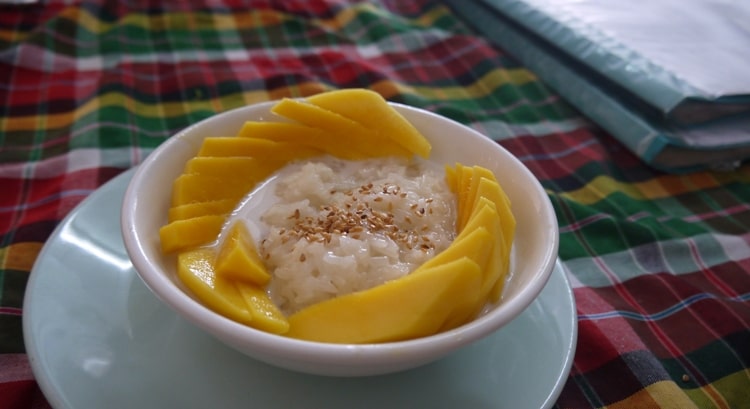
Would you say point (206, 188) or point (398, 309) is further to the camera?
point (206, 188)

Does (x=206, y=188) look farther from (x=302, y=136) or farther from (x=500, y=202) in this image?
(x=500, y=202)

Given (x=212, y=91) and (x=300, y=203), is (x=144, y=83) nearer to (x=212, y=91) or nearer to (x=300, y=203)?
(x=212, y=91)

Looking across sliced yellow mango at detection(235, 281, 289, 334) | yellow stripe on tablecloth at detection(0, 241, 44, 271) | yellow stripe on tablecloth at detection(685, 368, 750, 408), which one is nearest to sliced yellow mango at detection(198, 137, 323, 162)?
sliced yellow mango at detection(235, 281, 289, 334)

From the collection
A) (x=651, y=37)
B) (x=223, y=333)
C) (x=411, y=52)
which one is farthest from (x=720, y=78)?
(x=223, y=333)

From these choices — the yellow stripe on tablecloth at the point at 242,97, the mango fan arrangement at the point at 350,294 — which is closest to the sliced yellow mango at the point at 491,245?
the mango fan arrangement at the point at 350,294

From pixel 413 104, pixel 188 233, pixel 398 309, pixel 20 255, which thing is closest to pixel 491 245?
pixel 398 309

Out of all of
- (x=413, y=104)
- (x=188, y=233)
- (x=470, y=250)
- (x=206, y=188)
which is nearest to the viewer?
(x=470, y=250)
